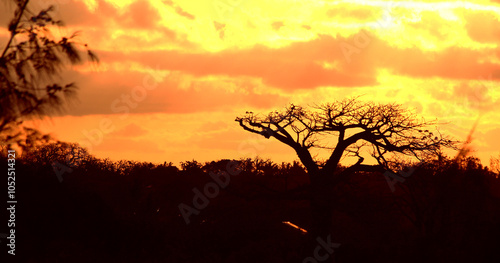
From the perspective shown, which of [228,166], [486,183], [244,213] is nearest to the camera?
[244,213]

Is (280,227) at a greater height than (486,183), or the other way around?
(486,183)

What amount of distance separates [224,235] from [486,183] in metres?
22.0

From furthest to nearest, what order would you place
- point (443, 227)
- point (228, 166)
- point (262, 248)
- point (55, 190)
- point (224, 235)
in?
point (228, 166), point (443, 227), point (224, 235), point (262, 248), point (55, 190)

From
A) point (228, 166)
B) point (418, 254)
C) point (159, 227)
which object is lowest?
point (418, 254)

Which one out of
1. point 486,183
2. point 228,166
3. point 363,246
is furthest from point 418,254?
point 228,166

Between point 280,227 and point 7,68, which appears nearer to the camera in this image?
point 7,68

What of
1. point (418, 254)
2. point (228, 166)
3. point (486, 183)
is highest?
point (228, 166)

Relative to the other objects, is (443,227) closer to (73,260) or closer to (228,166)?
(73,260)

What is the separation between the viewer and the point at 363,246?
3058cm

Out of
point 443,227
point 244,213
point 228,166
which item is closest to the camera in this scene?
point 443,227

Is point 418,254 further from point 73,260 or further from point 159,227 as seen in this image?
point 73,260

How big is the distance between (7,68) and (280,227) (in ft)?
56.7

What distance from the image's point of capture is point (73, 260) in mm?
21938

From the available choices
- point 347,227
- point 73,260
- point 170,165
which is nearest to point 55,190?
point 73,260
